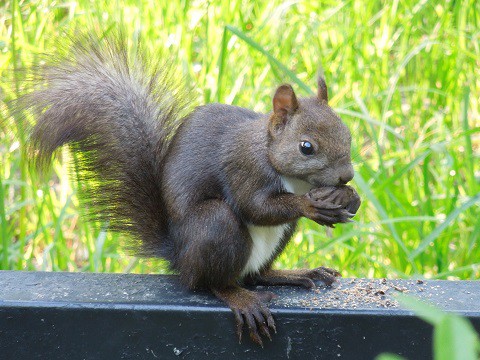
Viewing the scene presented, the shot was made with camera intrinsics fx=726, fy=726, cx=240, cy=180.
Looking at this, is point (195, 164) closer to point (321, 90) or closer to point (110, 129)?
point (110, 129)

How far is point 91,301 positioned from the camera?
46.3 inches

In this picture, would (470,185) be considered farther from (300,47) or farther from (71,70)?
(71,70)

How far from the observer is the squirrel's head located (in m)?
1.34

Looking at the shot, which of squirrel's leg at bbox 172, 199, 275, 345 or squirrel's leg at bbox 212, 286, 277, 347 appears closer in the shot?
squirrel's leg at bbox 212, 286, 277, 347

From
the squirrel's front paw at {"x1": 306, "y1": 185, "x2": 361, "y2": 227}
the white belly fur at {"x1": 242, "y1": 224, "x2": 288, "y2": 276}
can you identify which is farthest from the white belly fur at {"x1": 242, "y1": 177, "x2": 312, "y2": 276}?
the squirrel's front paw at {"x1": 306, "y1": 185, "x2": 361, "y2": 227}

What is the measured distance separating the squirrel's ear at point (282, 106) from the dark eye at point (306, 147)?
0.26ft

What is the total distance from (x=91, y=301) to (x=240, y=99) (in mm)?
1099

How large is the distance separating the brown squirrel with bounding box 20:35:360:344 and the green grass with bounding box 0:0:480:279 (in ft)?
1.18

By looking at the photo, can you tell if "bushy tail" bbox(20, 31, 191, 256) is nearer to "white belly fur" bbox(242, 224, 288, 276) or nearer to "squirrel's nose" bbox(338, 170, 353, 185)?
"white belly fur" bbox(242, 224, 288, 276)

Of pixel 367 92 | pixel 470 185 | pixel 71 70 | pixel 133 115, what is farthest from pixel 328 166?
pixel 367 92

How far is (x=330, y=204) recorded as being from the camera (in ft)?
4.17

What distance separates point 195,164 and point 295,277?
0.31 metres

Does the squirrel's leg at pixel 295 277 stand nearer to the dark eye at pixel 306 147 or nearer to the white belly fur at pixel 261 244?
the white belly fur at pixel 261 244

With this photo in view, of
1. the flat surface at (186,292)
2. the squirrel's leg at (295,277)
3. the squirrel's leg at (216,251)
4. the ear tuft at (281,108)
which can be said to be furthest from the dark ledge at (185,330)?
the ear tuft at (281,108)
